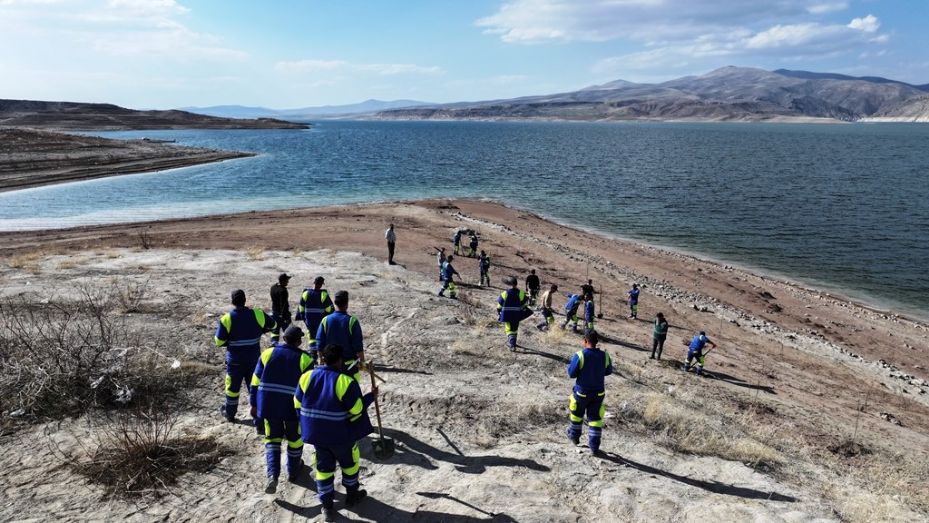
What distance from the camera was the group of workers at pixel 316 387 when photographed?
573 centimetres

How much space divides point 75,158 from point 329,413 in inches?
2758

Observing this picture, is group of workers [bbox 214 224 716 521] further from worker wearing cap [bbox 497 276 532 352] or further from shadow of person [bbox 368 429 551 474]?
worker wearing cap [bbox 497 276 532 352]

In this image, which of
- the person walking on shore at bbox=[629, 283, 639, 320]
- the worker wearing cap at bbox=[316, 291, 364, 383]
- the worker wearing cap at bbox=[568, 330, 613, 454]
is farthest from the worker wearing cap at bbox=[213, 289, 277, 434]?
the person walking on shore at bbox=[629, 283, 639, 320]

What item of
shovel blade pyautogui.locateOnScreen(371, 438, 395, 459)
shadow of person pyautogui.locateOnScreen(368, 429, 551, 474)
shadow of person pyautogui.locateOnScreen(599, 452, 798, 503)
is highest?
shovel blade pyautogui.locateOnScreen(371, 438, 395, 459)

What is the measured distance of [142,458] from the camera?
6.60 metres

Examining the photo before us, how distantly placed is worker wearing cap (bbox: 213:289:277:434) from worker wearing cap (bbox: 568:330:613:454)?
4.70m

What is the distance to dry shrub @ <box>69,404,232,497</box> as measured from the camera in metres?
6.37

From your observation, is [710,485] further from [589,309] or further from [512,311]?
[589,309]

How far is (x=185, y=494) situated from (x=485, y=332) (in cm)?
817

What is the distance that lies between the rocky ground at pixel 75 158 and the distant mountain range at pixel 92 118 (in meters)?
53.4

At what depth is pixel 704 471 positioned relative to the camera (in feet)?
25.6

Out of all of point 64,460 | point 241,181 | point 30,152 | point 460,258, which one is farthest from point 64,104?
point 64,460

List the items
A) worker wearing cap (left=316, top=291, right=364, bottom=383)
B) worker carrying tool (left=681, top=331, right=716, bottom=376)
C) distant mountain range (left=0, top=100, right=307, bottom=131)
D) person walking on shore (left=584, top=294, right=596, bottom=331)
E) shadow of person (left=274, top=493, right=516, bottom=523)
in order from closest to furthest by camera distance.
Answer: shadow of person (left=274, top=493, right=516, bottom=523) → worker wearing cap (left=316, top=291, right=364, bottom=383) → worker carrying tool (left=681, top=331, right=716, bottom=376) → person walking on shore (left=584, top=294, right=596, bottom=331) → distant mountain range (left=0, top=100, right=307, bottom=131)

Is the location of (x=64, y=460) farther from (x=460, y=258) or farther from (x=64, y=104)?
(x=64, y=104)
